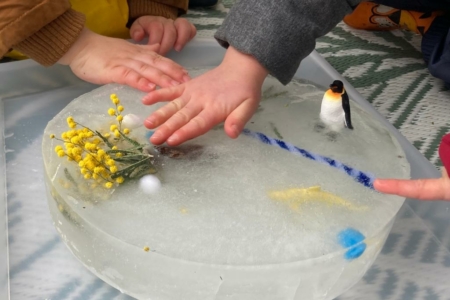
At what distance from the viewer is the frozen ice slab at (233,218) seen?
0.37 m

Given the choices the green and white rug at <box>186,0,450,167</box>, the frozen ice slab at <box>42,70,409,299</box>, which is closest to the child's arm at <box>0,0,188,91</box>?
the frozen ice slab at <box>42,70,409,299</box>

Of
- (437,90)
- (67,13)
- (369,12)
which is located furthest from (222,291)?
(369,12)

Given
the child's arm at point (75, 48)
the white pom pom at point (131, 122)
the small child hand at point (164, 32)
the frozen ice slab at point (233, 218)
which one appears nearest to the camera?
the frozen ice slab at point (233, 218)

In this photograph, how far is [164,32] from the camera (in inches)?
29.0

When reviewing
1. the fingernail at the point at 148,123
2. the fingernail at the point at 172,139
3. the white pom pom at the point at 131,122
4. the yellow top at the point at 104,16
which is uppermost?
the fingernail at the point at 148,123

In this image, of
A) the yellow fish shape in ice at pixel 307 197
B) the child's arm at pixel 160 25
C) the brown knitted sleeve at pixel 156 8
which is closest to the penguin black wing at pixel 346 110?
the yellow fish shape in ice at pixel 307 197

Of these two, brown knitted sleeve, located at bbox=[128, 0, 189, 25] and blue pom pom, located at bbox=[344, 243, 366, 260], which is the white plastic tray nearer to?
blue pom pom, located at bbox=[344, 243, 366, 260]

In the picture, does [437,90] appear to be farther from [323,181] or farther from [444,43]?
[323,181]

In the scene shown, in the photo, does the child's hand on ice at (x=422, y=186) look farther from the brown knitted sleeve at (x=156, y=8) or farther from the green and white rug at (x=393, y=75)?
the brown knitted sleeve at (x=156, y=8)

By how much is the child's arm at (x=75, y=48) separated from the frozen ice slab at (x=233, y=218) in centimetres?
11

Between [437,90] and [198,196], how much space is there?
1.75ft

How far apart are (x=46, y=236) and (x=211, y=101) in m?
0.19

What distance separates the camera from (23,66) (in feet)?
2.17

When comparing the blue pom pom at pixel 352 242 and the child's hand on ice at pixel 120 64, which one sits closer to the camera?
the blue pom pom at pixel 352 242
